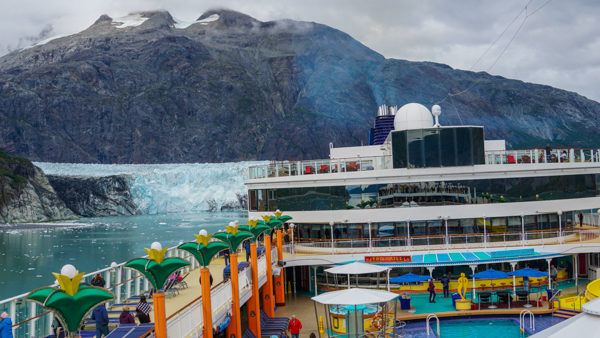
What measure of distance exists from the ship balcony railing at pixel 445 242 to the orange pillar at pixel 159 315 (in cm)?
1781

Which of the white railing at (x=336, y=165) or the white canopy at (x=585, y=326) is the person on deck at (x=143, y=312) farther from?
the white railing at (x=336, y=165)

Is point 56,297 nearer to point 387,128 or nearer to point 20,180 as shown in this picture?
point 387,128

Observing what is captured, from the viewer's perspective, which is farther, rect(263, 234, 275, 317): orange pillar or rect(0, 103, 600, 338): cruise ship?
rect(0, 103, 600, 338): cruise ship

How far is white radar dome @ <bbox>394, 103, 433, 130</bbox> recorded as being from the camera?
32031mm

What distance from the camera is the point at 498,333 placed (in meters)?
21.3

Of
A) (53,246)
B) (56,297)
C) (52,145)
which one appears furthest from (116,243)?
(52,145)

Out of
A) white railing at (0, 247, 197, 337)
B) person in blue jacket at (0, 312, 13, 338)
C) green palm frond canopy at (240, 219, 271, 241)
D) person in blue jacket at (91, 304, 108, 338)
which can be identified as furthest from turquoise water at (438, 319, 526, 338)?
person in blue jacket at (0, 312, 13, 338)

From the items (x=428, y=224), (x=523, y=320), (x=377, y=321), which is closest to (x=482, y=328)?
(x=523, y=320)

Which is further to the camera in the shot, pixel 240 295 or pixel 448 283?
pixel 448 283

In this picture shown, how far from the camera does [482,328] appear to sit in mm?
22094

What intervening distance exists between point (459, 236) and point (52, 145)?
176 meters

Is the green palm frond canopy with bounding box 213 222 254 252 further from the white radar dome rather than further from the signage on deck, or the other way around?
the white radar dome

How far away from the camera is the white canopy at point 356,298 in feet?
51.2

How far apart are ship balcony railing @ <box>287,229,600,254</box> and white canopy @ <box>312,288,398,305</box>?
12.1 meters
